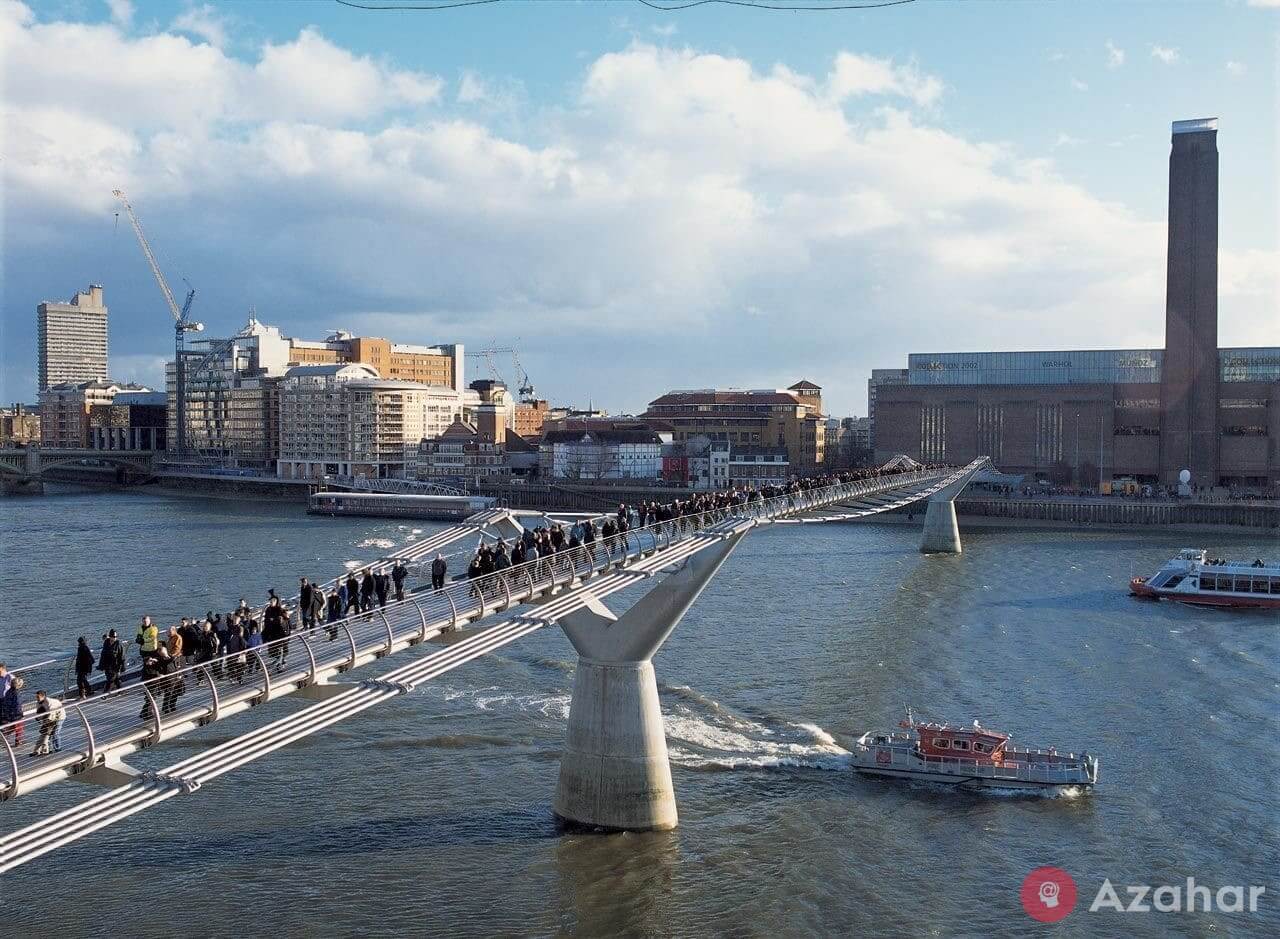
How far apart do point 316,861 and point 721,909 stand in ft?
15.8

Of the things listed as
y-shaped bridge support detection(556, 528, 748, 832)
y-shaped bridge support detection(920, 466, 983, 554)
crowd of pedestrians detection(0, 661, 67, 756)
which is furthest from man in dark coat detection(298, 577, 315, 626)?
y-shaped bridge support detection(920, 466, 983, 554)

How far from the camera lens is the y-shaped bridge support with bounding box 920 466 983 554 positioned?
52.7m

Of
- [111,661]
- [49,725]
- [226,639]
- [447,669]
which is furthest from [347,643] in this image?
[447,669]

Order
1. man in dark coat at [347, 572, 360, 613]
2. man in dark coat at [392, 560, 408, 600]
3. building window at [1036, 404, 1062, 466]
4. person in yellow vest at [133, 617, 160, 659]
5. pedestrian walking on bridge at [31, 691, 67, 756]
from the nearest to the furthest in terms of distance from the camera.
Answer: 1. pedestrian walking on bridge at [31, 691, 67, 756]
2. person in yellow vest at [133, 617, 160, 659]
3. man in dark coat at [347, 572, 360, 613]
4. man in dark coat at [392, 560, 408, 600]
5. building window at [1036, 404, 1062, 466]

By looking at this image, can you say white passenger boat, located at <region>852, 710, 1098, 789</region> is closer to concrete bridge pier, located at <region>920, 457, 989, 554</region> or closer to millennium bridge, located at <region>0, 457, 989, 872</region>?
millennium bridge, located at <region>0, 457, 989, 872</region>

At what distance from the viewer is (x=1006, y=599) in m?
38.2

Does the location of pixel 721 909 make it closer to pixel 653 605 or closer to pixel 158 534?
pixel 653 605

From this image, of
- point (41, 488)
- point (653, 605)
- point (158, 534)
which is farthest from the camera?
point (41, 488)

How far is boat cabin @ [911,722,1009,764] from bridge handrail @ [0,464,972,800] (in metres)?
4.75

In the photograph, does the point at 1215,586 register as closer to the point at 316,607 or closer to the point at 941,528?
the point at 941,528

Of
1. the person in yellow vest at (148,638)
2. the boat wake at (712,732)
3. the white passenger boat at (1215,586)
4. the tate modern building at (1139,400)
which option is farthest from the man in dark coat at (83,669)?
the tate modern building at (1139,400)

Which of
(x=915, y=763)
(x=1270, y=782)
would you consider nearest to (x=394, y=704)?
(x=915, y=763)

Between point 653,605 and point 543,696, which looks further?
point 543,696

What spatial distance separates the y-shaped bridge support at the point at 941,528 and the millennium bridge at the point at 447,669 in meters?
31.8
